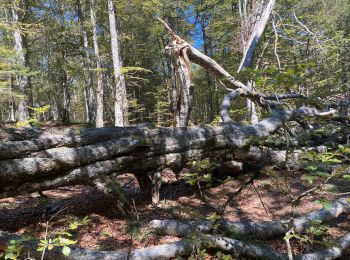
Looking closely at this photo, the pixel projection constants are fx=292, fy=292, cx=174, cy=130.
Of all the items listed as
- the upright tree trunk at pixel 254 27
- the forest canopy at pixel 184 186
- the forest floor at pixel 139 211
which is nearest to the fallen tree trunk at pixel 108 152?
the forest canopy at pixel 184 186

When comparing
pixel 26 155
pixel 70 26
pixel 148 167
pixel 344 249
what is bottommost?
pixel 344 249

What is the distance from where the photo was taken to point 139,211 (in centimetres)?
502

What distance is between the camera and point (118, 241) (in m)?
4.04

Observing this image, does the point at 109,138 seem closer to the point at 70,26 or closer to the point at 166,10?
the point at 166,10

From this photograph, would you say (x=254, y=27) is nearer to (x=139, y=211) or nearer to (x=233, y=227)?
(x=139, y=211)

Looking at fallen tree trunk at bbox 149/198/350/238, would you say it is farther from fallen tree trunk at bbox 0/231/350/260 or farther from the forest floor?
fallen tree trunk at bbox 0/231/350/260

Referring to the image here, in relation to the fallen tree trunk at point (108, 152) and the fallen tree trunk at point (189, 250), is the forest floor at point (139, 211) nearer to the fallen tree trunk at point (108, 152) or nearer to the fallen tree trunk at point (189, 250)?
the fallen tree trunk at point (189, 250)

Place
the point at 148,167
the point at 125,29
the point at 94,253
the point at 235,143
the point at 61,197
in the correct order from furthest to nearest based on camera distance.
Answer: the point at 125,29 < the point at 61,197 < the point at 235,143 < the point at 148,167 < the point at 94,253

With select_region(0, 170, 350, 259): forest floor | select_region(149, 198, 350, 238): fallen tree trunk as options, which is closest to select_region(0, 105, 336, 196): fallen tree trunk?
select_region(0, 170, 350, 259): forest floor

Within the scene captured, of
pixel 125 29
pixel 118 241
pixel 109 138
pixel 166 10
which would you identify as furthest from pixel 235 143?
pixel 125 29

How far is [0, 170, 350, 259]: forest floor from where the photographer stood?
403 centimetres

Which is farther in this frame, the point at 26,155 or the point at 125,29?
the point at 125,29

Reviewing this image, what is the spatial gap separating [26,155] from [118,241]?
66.4 inches

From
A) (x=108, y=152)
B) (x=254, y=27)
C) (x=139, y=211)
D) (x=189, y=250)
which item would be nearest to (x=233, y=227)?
(x=189, y=250)
